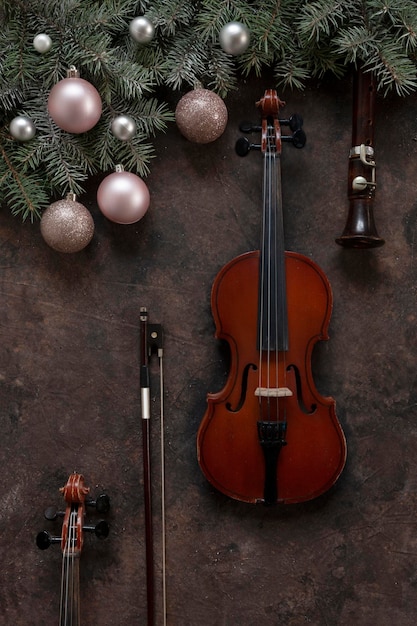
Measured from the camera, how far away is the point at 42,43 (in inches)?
52.3

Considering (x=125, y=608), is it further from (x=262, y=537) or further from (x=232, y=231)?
(x=232, y=231)

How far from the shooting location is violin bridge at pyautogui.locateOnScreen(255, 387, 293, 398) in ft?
4.37

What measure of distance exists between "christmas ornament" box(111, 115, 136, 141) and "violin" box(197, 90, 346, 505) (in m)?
0.24

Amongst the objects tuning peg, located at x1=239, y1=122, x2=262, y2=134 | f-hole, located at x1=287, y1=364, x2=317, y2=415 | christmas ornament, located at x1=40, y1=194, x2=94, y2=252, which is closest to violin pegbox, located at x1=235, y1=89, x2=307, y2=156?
tuning peg, located at x1=239, y1=122, x2=262, y2=134

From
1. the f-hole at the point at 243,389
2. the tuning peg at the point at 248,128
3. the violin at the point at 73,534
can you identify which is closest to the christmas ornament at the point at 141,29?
the tuning peg at the point at 248,128

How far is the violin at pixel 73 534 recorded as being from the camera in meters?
1.35

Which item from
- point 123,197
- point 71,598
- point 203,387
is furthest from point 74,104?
point 71,598

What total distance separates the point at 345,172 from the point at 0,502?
1137 millimetres

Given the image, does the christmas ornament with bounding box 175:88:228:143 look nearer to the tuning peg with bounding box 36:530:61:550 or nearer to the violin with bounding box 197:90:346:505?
the violin with bounding box 197:90:346:505

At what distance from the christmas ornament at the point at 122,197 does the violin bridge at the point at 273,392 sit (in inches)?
18.6

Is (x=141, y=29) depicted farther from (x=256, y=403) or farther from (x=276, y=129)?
(x=256, y=403)

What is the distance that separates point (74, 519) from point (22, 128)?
852 mm

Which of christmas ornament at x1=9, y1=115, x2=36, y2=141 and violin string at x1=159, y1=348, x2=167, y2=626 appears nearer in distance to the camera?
christmas ornament at x1=9, y1=115, x2=36, y2=141

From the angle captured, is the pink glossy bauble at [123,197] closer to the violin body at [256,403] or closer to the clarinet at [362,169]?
the violin body at [256,403]
